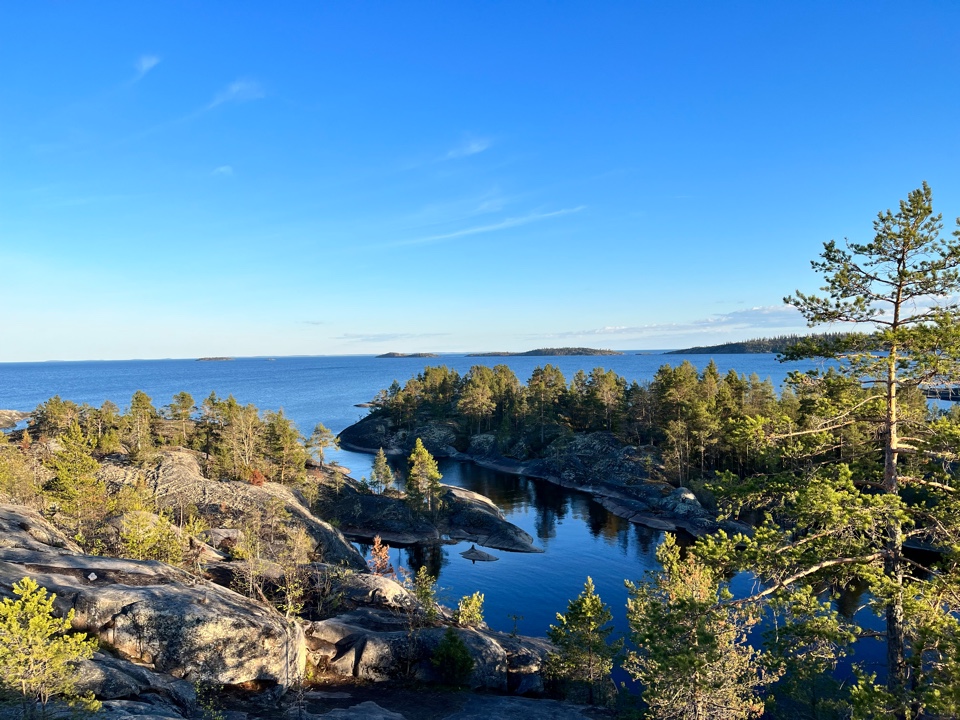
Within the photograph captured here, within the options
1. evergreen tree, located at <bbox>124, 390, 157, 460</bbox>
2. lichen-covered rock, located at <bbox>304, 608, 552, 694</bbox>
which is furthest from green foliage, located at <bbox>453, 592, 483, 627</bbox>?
evergreen tree, located at <bbox>124, 390, 157, 460</bbox>

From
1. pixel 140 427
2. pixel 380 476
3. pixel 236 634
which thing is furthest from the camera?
pixel 380 476

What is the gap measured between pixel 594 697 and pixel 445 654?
356 inches

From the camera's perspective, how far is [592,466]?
90.8m

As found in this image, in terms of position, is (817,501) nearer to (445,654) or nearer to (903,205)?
(903,205)

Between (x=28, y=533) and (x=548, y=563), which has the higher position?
(x=28, y=533)

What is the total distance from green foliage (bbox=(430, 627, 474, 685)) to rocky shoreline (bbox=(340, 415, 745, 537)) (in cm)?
2863

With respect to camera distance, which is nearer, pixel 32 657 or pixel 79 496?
pixel 32 657

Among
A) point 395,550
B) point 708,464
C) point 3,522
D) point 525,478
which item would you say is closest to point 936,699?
point 3,522

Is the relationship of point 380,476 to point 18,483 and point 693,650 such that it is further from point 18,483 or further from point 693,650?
point 693,650

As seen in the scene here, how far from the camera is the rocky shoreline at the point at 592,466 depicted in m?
68.8

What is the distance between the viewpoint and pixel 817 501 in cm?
1202

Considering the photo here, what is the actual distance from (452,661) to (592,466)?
67969 millimetres

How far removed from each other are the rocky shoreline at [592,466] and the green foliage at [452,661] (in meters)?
28.6

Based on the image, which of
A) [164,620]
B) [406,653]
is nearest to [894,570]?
[406,653]
